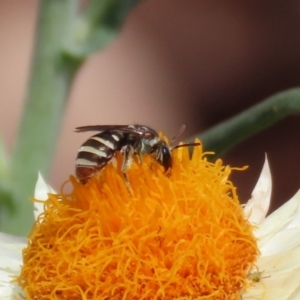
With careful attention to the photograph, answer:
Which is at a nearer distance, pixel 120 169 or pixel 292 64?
pixel 120 169

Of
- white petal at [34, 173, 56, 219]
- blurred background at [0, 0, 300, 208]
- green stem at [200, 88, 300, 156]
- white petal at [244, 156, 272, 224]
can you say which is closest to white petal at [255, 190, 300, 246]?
white petal at [244, 156, 272, 224]

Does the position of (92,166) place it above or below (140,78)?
below

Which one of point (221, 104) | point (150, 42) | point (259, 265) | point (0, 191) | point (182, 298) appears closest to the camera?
point (182, 298)

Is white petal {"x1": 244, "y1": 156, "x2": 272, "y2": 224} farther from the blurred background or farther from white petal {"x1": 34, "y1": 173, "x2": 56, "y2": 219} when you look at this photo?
the blurred background

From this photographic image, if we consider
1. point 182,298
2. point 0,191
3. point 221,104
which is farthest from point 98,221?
point 221,104

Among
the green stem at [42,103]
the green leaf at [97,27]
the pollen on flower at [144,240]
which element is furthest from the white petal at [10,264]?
the green leaf at [97,27]

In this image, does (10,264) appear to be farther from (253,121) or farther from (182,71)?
(182,71)

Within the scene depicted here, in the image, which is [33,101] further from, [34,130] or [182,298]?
[182,298]
